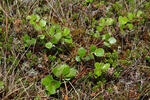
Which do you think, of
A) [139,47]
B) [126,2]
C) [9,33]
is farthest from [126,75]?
[9,33]

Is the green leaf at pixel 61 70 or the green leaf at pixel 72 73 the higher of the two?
the green leaf at pixel 61 70

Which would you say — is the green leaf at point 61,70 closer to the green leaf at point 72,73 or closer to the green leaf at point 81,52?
the green leaf at point 72,73

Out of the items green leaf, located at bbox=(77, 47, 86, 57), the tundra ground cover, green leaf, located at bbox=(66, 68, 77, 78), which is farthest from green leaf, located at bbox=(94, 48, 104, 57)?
green leaf, located at bbox=(66, 68, 77, 78)

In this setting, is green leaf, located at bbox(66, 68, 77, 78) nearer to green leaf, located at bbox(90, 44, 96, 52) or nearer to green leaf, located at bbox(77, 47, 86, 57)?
green leaf, located at bbox(77, 47, 86, 57)

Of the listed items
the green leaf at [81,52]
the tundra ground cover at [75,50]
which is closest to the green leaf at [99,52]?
the tundra ground cover at [75,50]

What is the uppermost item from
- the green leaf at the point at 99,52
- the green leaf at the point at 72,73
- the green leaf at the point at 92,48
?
the green leaf at the point at 92,48

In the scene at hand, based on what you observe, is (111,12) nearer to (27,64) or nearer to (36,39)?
(36,39)

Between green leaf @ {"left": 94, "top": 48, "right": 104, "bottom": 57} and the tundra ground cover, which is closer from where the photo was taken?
the tundra ground cover

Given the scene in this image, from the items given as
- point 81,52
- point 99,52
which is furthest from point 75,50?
point 99,52

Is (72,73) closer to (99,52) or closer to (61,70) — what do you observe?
(61,70)
